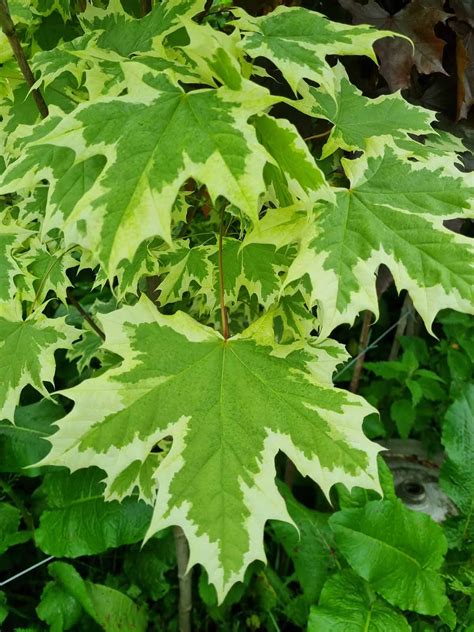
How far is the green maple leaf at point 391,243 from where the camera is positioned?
75 centimetres

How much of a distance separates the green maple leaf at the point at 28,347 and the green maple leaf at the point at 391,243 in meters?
0.41

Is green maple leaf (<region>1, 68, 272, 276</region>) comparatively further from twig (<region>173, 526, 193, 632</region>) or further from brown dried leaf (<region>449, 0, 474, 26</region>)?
twig (<region>173, 526, 193, 632</region>)

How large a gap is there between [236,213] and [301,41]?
240mm

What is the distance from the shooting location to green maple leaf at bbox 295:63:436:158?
883 mm

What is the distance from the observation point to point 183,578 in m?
1.39

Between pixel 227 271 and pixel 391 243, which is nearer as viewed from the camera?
pixel 391 243

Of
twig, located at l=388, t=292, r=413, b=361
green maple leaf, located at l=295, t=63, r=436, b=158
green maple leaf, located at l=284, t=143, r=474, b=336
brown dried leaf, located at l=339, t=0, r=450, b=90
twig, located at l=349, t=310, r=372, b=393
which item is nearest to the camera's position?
green maple leaf, located at l=284, t=143, r=474, b=336

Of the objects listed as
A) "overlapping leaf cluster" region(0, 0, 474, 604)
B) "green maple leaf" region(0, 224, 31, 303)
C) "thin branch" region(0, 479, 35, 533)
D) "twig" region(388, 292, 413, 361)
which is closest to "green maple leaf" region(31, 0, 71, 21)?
"overlapping leaf cluster" region(0, 0, 474, 604)

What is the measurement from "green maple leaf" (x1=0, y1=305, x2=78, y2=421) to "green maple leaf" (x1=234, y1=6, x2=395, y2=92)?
1.72ft

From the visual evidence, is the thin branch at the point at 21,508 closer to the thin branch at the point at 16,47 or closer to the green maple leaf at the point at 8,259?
the green maple leaf at the point at 8,259

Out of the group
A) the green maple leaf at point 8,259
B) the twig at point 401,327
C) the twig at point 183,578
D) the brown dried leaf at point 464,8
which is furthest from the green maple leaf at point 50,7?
the twig at point 401,327

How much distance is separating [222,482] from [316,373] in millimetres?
192

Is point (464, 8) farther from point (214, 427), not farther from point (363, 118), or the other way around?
point (214, 427)

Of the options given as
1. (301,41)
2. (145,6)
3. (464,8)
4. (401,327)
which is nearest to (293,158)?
(301,41)
